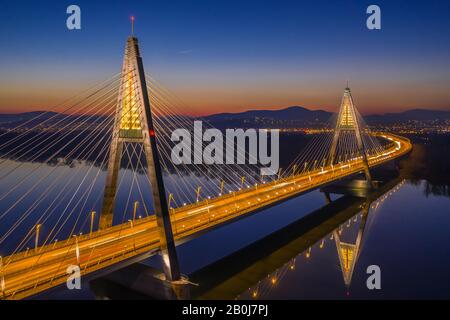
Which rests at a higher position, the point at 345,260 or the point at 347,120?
the point at 347,120

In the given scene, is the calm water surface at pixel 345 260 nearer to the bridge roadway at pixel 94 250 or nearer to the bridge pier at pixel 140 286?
the bridge pier at pixel 140 286

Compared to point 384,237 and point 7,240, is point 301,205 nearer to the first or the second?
point 384,237

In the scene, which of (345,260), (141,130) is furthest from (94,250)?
(345,260)

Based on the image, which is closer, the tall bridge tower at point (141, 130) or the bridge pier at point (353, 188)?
the tall bridge tower at point (141, 130)

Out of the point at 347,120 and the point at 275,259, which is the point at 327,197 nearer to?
the point at 347,120

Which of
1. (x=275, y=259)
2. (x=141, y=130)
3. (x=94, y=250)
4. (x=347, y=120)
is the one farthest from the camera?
(x=347, y=120)

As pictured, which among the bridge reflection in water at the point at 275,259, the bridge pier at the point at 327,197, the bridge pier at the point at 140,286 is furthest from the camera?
the bridge pier at the point at 327,197

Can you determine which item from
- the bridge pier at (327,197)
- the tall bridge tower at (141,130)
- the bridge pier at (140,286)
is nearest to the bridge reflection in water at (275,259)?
the bridge pier at (140,286)
